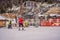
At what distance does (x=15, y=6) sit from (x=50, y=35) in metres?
0.44

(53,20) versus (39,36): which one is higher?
(53,20)

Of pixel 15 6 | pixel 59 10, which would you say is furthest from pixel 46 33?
pixel 15 6

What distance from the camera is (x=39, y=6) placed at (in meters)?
1.55

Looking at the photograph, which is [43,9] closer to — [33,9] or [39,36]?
[33,9]

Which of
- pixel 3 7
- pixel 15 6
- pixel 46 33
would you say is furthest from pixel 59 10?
pixel 3 7

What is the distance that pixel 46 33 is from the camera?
155 cm

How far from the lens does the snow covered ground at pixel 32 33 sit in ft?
5.02

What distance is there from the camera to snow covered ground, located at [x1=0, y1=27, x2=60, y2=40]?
1.53 meters

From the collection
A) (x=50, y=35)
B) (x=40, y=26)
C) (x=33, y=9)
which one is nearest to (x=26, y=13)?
(x=33, y=9)

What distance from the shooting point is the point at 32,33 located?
1.54 m

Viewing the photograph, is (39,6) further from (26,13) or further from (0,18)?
(0,18)

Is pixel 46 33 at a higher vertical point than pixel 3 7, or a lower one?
lower

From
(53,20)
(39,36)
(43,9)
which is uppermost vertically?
(43,9)

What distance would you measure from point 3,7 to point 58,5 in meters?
0.53
